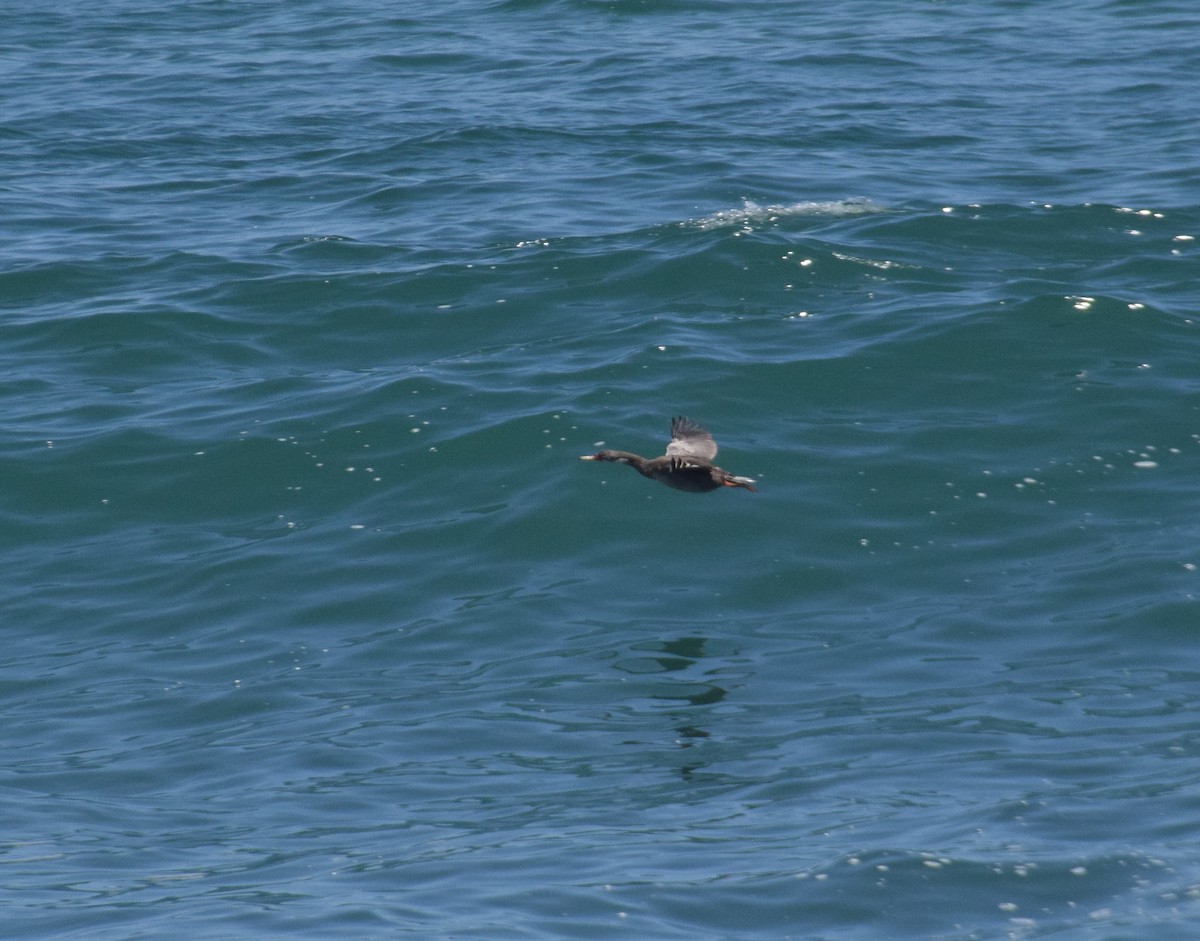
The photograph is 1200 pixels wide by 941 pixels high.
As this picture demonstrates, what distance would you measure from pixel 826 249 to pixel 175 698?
9077mm

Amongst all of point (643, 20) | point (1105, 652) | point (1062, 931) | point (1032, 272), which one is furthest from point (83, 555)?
point (643, 20)

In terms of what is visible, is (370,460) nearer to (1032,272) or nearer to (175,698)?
(175,698)

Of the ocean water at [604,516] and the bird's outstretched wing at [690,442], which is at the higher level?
the bird's outstretched wing at [690,442]

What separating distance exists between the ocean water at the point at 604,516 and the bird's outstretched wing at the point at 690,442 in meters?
1.03

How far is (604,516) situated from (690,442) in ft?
5.20

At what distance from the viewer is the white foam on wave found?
18.0m

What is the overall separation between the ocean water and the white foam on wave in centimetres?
8

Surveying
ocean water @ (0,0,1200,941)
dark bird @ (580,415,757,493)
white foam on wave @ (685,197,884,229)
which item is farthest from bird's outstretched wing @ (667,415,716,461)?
white foam on wave @ (685,197,884,229)

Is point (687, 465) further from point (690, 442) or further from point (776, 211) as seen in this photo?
point (776, 211)

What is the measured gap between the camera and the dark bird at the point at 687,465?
10.9 metres

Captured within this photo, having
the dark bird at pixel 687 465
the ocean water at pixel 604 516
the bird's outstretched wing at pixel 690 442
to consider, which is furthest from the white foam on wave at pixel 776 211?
the dark bird at pixel 687 465

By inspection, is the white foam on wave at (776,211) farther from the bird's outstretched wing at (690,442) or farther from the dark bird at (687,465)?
the dark bird at (687,465)

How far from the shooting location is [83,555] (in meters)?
12.7

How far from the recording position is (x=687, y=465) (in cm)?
1089
